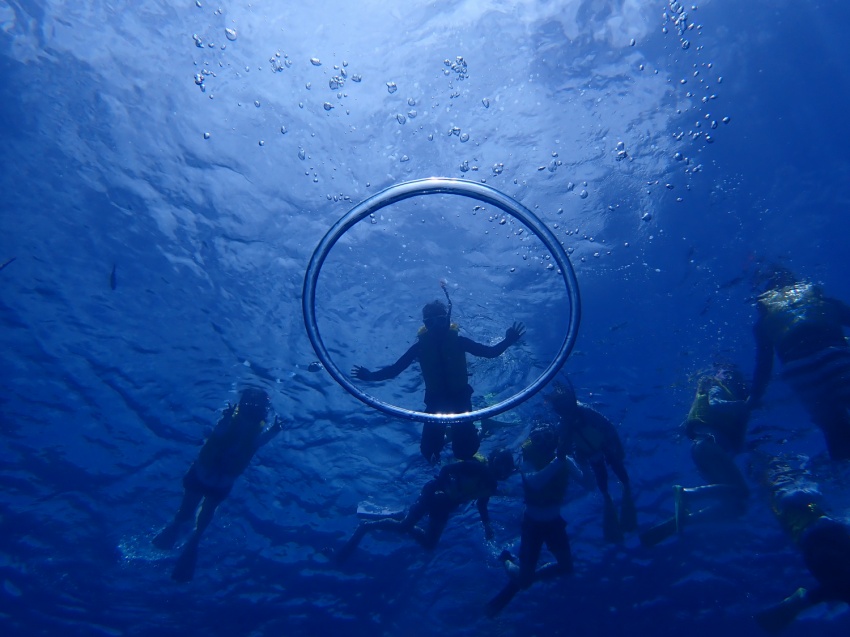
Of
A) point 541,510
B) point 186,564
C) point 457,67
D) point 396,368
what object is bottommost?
point 186,564

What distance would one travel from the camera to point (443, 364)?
24.9 ft

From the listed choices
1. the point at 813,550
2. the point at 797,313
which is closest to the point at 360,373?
the point at 797,313

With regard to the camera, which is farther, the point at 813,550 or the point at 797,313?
the point at 813,550

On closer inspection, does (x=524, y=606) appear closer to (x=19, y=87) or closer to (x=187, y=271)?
(x=187, y=271)

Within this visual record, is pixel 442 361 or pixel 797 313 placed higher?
pixel 797 313

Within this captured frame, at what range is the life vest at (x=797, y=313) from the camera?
25.4 ft

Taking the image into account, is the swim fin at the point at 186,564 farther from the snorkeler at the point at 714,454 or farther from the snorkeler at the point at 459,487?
the snorkeler at the point at 714,454

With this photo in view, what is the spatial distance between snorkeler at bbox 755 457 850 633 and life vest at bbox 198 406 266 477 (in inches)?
468

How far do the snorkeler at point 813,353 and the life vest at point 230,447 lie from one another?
37.3 feet

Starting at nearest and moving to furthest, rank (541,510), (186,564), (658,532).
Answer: (541,510) → (658,532) → (186,564)

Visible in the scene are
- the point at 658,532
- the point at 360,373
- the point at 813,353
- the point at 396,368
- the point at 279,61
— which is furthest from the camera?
the point at 658,532

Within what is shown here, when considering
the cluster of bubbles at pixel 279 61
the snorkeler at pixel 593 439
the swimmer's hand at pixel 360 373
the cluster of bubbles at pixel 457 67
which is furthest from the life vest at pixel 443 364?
the cluster of bubbles at pixel 279 61

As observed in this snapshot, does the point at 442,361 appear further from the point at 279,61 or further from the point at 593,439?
the point at 279,61

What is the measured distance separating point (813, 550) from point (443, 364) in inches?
297
